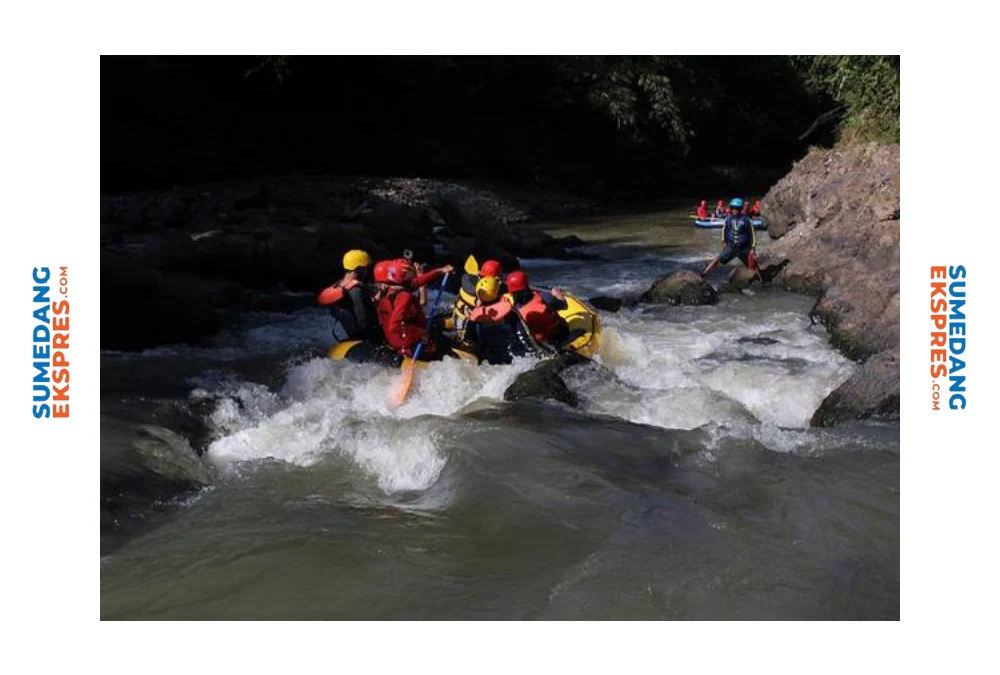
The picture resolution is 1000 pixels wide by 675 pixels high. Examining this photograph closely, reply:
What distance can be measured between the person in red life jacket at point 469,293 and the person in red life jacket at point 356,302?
780 mm

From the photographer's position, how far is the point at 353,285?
805cm

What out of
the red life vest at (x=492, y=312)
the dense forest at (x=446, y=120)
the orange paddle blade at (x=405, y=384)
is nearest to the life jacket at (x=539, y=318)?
the red life vest at (x=492, y=312)

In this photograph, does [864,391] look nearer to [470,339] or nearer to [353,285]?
[470,339]

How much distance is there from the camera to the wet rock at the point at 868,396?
6.41 meters

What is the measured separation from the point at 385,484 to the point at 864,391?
3299mm

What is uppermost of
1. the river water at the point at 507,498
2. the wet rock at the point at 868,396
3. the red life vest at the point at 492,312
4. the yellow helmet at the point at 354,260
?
the yellow helmet at the point at 354,260

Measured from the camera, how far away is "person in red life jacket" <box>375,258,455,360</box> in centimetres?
796

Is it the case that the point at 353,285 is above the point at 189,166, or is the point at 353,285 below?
below

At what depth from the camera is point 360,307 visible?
808cm

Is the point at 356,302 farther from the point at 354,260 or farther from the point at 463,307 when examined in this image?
the point at 463,307

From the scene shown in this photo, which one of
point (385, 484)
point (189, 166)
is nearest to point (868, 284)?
point (385, 484)

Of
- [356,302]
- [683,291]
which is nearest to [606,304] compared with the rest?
[683,291]

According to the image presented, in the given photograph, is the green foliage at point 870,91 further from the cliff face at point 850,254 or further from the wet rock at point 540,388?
the wet rock at point 540,388

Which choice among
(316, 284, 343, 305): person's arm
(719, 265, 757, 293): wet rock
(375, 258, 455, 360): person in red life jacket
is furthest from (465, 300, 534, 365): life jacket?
(719, 265, 757, 293): wet rock
